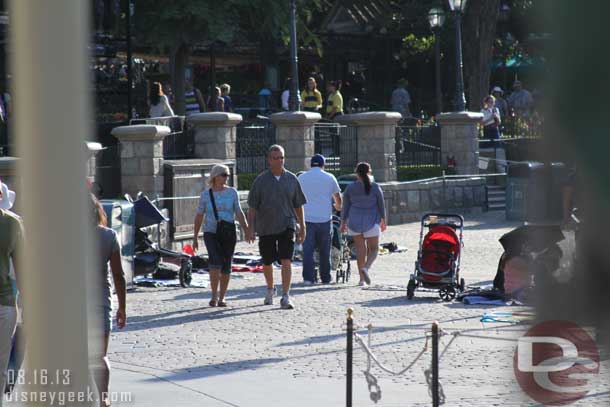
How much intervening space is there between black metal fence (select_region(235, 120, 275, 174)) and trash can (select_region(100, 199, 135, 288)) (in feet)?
27.5

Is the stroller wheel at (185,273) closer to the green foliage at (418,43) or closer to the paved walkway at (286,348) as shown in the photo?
the paved walkway at (286,348)

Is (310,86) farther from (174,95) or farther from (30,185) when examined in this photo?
(30,185)

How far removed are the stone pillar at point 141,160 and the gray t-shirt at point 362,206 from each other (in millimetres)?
5056

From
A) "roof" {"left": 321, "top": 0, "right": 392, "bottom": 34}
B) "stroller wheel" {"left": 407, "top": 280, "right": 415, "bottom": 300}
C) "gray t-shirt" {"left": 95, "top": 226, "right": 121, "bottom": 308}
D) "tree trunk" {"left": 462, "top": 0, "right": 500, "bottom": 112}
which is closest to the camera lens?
"gray t-shirt" {"left": 95, "top": 226, "right": 121, "bottom": 308}

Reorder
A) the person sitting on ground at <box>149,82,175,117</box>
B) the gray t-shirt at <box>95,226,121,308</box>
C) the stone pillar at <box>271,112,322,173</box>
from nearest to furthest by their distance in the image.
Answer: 1. the gray t-shirt at <box>95,226,121,308</box>
2. the stone pillar at <box>271,112,322,173</box>
3. the person sitting on ground at <box>149,82,175,117</box>

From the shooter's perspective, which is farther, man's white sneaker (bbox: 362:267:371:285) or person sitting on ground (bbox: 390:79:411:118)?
person sitting on ground (bbox: 390:79:411:118)

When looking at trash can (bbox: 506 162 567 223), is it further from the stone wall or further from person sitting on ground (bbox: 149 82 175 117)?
the stone wall

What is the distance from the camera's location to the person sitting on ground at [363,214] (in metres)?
16.7

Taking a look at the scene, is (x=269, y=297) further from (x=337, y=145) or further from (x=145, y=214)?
(x=337, y=145)

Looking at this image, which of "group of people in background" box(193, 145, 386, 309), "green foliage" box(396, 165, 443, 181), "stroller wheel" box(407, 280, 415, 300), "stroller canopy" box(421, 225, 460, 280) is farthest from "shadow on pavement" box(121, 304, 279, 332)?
"green foliage" box(396, 165, 443, 181)

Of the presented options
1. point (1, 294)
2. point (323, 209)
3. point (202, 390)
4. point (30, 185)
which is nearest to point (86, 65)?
point (30, 185)

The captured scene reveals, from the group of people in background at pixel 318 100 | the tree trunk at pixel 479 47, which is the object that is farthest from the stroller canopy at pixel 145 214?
the tree trunk at pixel 479 47

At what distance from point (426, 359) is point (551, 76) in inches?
347

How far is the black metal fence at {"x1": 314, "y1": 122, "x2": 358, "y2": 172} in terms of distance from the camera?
86.3 feet
